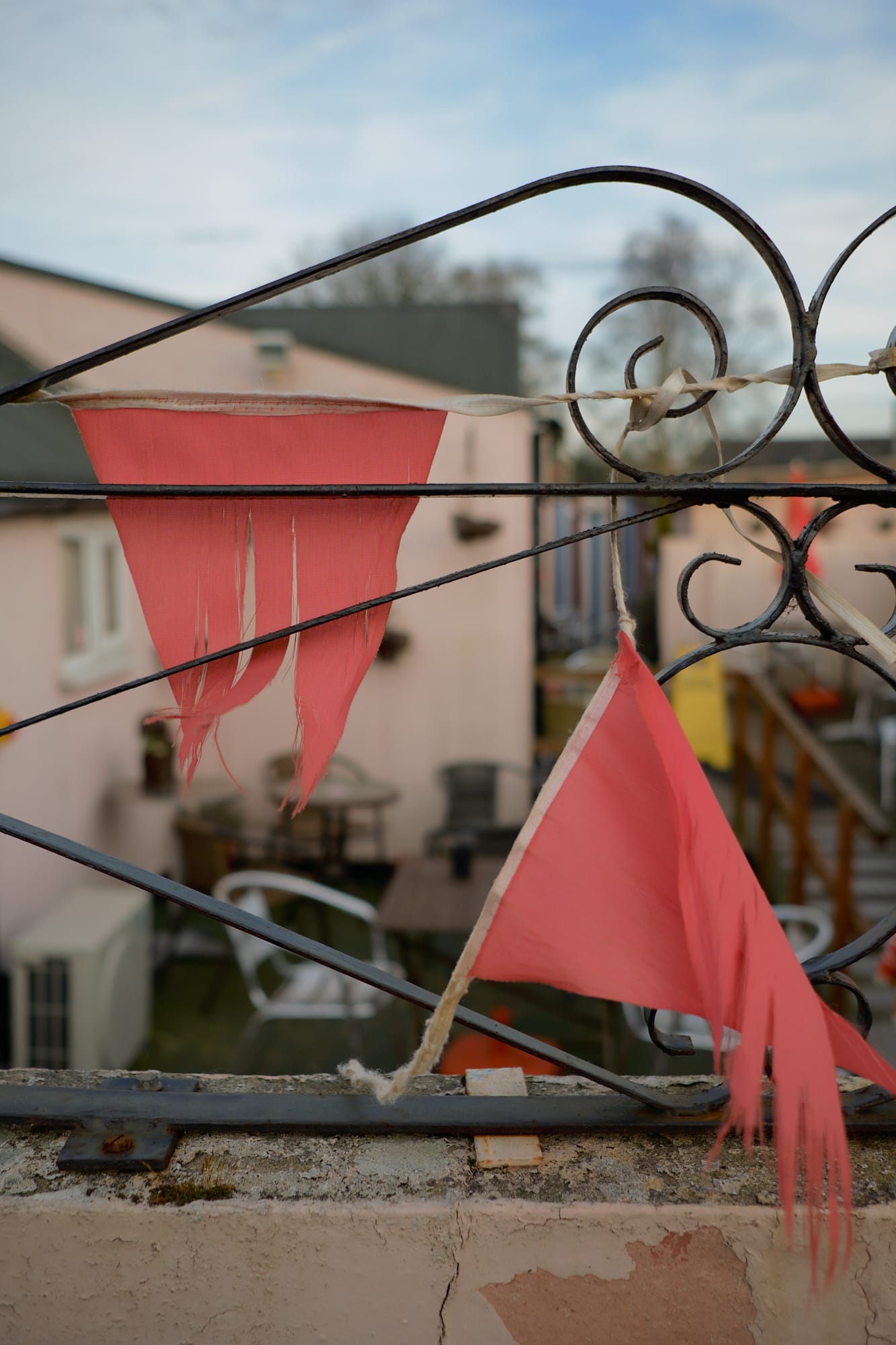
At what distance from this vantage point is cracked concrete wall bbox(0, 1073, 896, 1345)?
913 mm

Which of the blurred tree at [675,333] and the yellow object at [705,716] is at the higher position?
the blurred tree at [675,333]

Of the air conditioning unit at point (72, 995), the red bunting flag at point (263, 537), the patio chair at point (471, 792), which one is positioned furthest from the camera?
the patio chair at point (471, 792)

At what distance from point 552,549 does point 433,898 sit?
11.3ft

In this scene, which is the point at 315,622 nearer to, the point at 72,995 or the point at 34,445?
the point at 72,995

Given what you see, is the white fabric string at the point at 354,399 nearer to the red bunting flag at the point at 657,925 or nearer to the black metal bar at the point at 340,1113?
the red bunting flag at the point at 657,925

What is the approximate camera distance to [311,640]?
967 millimetres

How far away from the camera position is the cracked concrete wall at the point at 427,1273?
91 cm

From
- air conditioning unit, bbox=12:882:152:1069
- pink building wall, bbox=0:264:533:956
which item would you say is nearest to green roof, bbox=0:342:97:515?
pink building wall, bbox=0:264:533:956

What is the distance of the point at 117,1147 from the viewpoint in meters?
0.98

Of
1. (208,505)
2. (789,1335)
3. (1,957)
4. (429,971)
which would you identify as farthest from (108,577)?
(789,1335)

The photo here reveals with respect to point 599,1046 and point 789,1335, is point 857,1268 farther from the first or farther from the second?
point 599,1046

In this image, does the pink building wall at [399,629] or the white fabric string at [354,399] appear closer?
the white fabric string at [354,399]

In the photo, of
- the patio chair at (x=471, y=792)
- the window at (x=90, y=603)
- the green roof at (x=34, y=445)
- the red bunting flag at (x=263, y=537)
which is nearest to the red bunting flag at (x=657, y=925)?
the red bunting flag at (x=263, y=537)

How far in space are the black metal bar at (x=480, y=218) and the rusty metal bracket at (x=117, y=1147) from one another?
Result: 76cm
